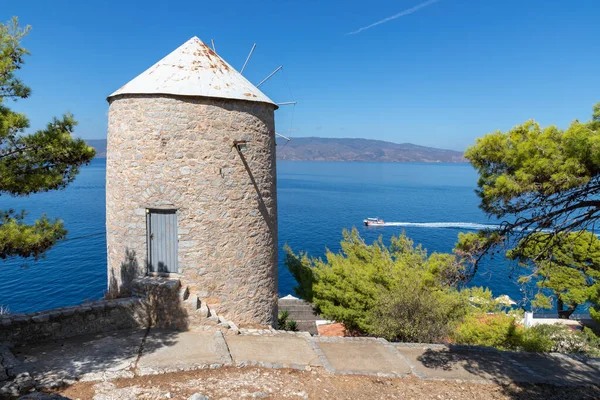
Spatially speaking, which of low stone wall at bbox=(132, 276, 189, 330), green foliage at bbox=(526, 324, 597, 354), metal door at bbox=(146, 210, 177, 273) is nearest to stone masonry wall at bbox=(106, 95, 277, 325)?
metal door at bbox=(146, 210, 177, 273)

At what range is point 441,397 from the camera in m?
6.98

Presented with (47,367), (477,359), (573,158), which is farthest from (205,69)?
(477,359)

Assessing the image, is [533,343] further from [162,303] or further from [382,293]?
[162,303]

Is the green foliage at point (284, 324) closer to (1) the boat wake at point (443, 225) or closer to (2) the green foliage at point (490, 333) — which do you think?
(2) the green foliage at point (490, 333)

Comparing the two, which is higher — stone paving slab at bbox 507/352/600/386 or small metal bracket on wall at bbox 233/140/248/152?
small metal bracket on wall at bbox 233/140/248/152

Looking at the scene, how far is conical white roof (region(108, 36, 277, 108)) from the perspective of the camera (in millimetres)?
9188

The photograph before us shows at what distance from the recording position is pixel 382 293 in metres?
13.6

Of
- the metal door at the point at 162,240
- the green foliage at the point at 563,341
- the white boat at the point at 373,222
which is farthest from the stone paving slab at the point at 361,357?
the white boat at the point at 373,222

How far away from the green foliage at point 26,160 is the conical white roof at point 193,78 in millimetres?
2422

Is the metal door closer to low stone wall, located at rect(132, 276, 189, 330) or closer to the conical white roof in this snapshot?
low stone wall, located at rect(132, 276, 189, 330)

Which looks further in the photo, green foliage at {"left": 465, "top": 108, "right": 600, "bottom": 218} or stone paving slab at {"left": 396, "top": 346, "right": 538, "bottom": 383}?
stone paving slab at {"left": 396, "top": 346, "right": 538, "bottom": 383}

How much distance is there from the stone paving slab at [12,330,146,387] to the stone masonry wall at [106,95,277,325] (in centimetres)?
184

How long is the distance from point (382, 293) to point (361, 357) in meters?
5.42

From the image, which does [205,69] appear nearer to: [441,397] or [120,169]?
[120,169]
